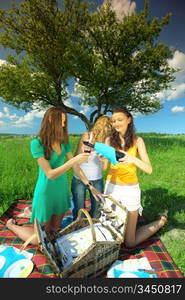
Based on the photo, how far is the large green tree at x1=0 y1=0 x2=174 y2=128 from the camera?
28.0 ft

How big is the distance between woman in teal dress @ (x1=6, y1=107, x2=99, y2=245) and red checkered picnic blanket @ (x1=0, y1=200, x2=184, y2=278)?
11 centimetres

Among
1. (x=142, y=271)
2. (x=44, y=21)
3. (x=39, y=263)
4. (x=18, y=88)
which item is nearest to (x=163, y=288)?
(x=142, y=271)

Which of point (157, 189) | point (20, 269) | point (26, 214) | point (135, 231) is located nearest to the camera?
point (20, 269)

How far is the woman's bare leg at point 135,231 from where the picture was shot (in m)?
2.02

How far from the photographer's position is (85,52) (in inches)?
336

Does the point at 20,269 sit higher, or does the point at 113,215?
the point at 113,215

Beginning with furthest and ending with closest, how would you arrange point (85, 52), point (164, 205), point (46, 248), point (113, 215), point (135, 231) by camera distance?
1. point (85, 52)
2. point (164, 205)
3. point (135, 231)
4. point (113, 215)
5. point (46, 248)

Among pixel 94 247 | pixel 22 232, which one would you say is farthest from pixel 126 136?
pixel 22 232

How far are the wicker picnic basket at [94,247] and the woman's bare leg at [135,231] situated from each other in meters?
0.17

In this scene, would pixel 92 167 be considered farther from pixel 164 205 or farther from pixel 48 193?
pixel 164 205

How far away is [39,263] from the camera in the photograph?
1.85 metres

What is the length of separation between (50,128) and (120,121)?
2.09 ft

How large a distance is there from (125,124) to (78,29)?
28.2 feet

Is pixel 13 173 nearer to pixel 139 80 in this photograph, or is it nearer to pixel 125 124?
pixel 125 124
